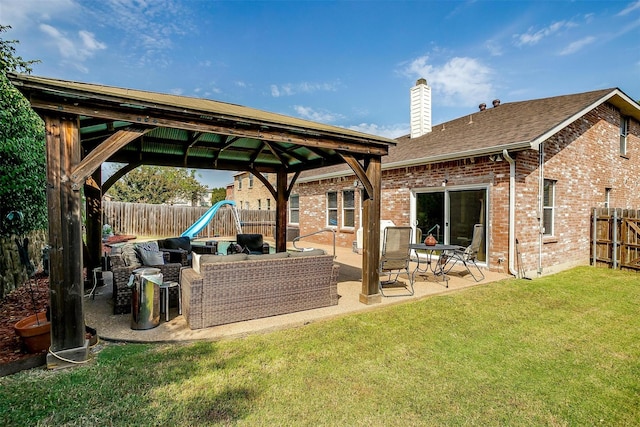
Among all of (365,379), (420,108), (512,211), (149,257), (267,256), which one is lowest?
(365,379)

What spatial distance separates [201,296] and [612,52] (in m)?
14.1

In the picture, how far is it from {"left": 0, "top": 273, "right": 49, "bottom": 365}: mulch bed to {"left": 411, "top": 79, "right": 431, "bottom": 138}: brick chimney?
12062 mm

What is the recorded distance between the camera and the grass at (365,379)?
243 centimetres

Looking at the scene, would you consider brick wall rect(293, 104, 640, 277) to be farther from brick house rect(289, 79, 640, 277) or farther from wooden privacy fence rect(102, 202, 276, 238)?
wooden privacy fence rect(102, 202, 276, 238)

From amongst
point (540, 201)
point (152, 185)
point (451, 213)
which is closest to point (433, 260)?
point (451, 213)

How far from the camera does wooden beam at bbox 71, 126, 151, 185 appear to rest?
3.19 meters

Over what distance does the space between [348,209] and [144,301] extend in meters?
9.11

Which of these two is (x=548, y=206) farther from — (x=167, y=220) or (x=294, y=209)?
(x=167, y=220)

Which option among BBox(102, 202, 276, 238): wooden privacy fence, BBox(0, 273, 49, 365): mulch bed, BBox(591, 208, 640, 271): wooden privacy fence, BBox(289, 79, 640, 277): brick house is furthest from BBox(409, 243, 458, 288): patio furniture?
BBox(102, 202, 276, 238): wooden privacy fence

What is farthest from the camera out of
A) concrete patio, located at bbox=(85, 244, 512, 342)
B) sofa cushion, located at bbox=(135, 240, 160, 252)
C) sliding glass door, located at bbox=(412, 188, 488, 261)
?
sliding glass door, located at bbox=(412, 188, 488, 261)

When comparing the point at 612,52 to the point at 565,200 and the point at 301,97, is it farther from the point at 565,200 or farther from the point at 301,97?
the point at 301,97

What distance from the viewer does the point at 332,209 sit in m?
13.3

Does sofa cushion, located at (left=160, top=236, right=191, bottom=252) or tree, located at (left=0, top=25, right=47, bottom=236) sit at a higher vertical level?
tree, located at (left=0, top=25, right=47, bottom=236)

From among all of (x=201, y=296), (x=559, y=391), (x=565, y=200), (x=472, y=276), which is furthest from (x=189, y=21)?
(x=565, y=200)
